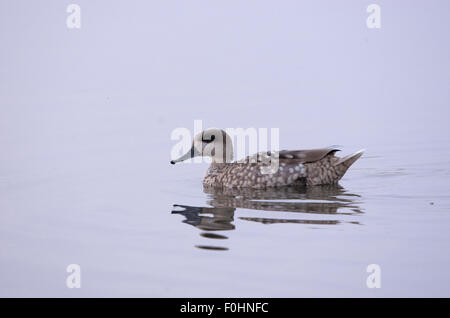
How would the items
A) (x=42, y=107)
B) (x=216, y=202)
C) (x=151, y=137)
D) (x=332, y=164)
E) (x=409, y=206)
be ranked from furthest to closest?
(x=42, y=107) → (x=151, y=137) → (x=332, y=164) → (x=216, y=202) → (x=409, y=206)

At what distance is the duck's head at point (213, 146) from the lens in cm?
1402

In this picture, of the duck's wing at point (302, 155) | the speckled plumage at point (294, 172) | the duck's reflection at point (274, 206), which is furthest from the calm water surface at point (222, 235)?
the duck's wing at point (302, 155)

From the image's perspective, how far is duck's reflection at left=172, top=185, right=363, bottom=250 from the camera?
10.6m

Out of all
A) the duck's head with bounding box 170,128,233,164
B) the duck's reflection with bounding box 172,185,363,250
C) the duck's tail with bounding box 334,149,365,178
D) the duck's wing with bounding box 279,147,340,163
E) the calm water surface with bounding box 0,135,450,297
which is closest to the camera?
the calm water surface with bounding box 0,135,450,297

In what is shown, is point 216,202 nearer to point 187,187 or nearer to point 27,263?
point 187,187

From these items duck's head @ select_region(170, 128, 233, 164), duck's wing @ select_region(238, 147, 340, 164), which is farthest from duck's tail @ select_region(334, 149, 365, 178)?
duck's head @ select_region(170, 128, 233, 164)

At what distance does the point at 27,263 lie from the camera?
9367 mm

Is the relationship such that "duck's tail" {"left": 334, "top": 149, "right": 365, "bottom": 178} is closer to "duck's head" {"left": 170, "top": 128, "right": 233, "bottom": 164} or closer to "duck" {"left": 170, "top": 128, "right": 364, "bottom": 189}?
"duck" {"left": 170, "top": 128, "right": 364, "bottom": 189}

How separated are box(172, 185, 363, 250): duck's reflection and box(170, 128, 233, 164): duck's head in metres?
0.83

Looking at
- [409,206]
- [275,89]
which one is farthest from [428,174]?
[275,89]

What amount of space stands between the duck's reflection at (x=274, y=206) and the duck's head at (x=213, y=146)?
0.83 m

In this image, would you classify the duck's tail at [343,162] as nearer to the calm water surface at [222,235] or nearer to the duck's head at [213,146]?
the calm water surface at [222,235]

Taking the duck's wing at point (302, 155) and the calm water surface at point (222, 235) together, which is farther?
the duck's wing at point (302, 155)

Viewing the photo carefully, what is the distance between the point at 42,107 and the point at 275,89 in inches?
223
